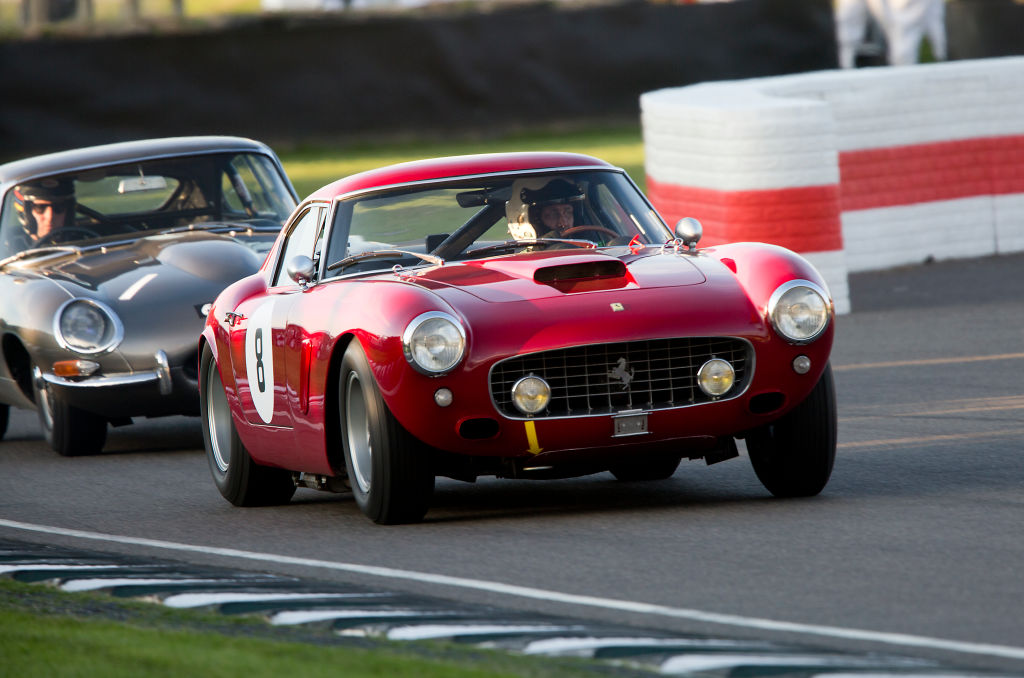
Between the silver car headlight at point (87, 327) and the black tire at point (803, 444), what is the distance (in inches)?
165

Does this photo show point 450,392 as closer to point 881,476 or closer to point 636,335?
point 636,335

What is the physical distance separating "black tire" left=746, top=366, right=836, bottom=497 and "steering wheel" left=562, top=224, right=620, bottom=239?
1085 millimetres

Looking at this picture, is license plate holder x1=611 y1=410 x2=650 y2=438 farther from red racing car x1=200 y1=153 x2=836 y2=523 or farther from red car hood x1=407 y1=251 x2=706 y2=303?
red car hood x1=407 y1=251 x2=706 y2=303

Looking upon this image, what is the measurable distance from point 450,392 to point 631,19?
22898 mm

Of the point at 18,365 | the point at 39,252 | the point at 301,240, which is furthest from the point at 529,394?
the point at 39,252

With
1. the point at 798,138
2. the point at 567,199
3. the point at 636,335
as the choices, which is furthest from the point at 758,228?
the point at 636,335

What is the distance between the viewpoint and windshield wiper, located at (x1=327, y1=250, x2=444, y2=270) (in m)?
7.45

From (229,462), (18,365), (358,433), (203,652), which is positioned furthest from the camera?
(18,365)

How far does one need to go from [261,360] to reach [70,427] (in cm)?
273

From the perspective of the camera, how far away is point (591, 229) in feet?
25.2

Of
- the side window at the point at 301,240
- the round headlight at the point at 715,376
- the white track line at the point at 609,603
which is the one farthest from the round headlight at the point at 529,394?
the side window at the point at 301,240

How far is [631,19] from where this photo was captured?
94.7ft

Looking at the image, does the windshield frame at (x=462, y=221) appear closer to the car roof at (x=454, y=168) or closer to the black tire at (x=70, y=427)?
the car roof at (x=454, y=168)

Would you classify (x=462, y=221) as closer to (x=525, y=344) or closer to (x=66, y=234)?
(x=525, y=344)
